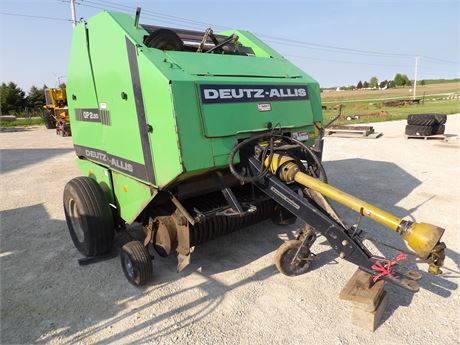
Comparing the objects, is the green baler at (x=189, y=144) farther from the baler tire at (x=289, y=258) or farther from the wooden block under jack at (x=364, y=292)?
the wooden block under jack at (x=364, y=292)

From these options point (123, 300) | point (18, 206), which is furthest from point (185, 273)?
point (18, 206)

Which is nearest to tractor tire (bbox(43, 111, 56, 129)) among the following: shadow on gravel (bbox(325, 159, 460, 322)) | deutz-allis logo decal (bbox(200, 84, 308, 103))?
shadow on gravel (bbox(325, 159, 460, 322))

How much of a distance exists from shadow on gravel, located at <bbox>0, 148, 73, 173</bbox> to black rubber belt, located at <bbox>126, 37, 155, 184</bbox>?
25.0ft

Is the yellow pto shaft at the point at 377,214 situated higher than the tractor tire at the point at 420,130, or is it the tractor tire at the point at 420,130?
the yellow pto shaft at the point at 377,214

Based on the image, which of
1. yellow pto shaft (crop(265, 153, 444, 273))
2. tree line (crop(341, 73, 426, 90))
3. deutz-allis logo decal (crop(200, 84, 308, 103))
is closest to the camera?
yellow pto shaft (crop(265, 153, 444, 273))

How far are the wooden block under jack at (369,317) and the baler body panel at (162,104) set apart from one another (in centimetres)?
158

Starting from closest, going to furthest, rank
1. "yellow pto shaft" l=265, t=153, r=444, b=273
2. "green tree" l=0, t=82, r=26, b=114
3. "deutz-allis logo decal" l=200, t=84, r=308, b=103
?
"yellow pto shaft" l=265, t=153, r=444, b=273, "deutz-allis logo decal" l=200, t=84, r=308, b=103, "green tree" l=0, t=82, r=26, b=114

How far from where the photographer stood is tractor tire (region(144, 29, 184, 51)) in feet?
10.2

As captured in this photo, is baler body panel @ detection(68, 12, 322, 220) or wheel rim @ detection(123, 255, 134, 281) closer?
baler body panel @ detection(68, 12, 322, 220)

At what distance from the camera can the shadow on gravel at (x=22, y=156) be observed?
9586 millimetres

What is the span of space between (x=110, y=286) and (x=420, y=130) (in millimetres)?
11658

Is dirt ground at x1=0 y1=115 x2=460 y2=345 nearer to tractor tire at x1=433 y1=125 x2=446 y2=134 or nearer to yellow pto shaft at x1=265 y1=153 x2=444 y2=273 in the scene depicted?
yellow pto shaft at x1=265 y1=153 x2=444 y2=273

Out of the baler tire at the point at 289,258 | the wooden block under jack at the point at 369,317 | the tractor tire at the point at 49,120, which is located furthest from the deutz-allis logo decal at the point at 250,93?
the tractor tire at the point at 49,120

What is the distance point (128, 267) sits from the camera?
3436 mm
